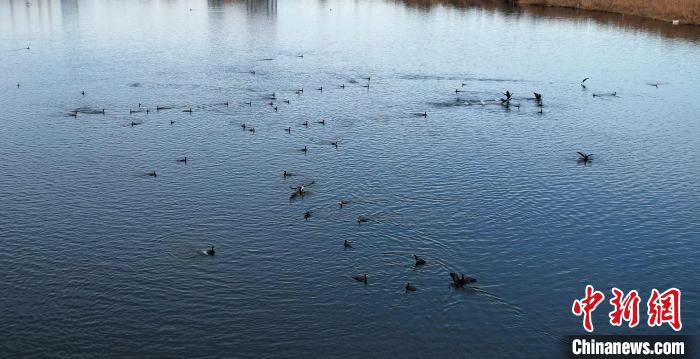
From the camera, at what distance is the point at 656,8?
135250 millimetres

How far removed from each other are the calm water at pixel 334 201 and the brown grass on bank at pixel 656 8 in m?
25.5

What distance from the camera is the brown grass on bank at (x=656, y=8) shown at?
5113 inches

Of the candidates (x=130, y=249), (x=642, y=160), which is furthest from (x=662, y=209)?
(x=130, y=249)

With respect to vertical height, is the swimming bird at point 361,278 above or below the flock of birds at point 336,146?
below

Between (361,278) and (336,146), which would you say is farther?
(336,146)

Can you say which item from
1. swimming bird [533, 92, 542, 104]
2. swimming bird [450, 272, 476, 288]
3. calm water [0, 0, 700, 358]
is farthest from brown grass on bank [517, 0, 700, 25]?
swimming bird [450, 272, 476, 288]

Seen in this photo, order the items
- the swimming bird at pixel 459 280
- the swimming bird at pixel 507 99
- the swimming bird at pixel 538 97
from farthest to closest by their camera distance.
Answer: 1. the swimming bird at pixel 538 97
2. the swimming bird at pixel 507 99
3. the swimming bird at pixel 459 280

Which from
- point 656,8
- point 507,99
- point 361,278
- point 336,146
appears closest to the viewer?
point 361,278

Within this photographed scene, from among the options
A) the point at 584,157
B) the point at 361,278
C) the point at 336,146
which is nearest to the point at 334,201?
the point at 361,278

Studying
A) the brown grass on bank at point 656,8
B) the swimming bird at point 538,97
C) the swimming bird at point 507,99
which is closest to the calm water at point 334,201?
the swimming bird at point 507,99

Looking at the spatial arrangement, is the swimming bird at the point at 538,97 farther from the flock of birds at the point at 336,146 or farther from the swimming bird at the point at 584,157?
the swimming bird at the point at 584,157

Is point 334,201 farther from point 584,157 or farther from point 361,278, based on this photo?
point 584,157

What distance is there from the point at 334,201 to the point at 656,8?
352 ft

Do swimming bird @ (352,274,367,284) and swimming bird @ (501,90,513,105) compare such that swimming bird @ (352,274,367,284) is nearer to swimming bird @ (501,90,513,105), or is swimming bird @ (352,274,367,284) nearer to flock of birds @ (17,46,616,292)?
flock of birds @ (17,46,616,292)
